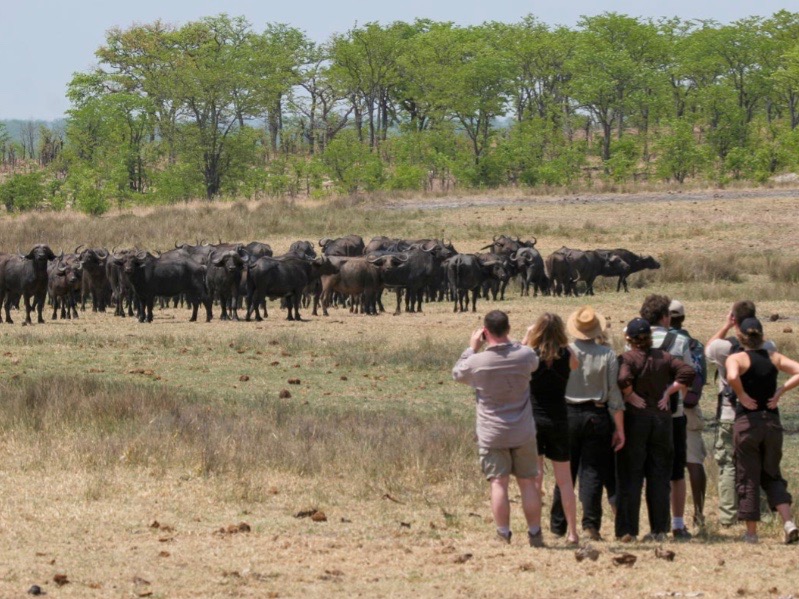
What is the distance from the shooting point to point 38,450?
13898 mm

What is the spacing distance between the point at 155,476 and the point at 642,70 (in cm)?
7720

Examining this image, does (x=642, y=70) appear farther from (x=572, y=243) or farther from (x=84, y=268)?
(x=84, y=268)

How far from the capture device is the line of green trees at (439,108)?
8238 centimetres

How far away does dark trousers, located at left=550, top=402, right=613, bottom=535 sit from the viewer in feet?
34.9

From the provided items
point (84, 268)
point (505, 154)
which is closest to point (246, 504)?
point (84, 268)

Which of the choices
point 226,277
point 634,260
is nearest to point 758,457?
point 226,277

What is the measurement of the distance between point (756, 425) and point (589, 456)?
4.17 feet

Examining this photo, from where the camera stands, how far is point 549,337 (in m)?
10.2

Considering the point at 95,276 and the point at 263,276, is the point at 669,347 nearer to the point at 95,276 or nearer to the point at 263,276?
the point at 263,276

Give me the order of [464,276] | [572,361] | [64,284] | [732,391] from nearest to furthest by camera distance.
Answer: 1. [572,361]
2. [732,391]
3. [64,284]
4. [464,276]

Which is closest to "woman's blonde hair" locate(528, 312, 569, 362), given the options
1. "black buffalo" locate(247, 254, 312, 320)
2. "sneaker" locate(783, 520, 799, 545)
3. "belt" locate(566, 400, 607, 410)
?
"belt" locate(566, 400, 607, 410)

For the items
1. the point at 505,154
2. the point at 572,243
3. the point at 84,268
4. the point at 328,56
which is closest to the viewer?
the point at 84,268

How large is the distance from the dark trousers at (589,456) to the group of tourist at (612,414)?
0.03ft

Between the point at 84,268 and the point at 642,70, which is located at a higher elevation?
the point at 642,70
